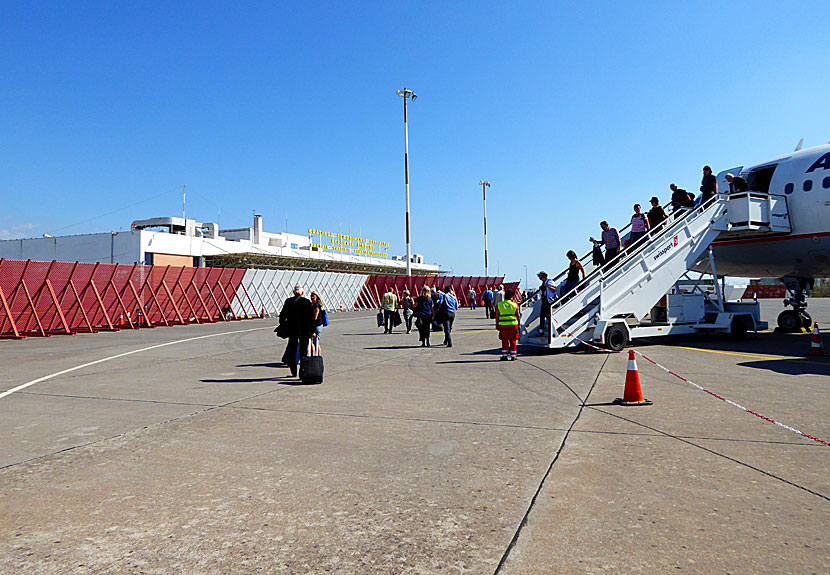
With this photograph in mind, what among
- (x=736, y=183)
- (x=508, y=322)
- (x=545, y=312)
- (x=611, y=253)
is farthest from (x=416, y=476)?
(x=736, y=183)

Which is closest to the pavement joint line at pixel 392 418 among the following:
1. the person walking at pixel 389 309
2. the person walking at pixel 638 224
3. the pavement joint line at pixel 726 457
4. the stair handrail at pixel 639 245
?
the pavement joint line at pixel 726 457

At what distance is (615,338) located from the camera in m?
14.0

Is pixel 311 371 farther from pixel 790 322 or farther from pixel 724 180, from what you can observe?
pixel 790 322

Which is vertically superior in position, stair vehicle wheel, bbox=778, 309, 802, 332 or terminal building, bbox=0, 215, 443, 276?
terminal building, bbox=0, 215, 443, 276

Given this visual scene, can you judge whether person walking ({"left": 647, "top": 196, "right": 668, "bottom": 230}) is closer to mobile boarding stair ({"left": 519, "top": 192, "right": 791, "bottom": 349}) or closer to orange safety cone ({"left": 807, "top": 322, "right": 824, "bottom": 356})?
mobile boarding stair ({"left": 519, "top": 192, "right": 791, "bottom": 349})

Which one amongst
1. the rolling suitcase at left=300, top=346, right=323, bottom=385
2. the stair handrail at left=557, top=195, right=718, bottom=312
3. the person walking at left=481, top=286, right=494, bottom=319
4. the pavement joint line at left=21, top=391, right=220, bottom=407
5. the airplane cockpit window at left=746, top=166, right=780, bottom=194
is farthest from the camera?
the person walking at left=481, top=286, right=494, bottom=319

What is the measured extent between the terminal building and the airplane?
36.3m

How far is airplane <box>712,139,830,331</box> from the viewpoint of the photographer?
15695mm

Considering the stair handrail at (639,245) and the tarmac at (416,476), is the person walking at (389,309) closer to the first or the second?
the stair handrail at (639,245)

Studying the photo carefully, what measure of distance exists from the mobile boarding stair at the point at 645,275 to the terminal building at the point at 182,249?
34.4 metres

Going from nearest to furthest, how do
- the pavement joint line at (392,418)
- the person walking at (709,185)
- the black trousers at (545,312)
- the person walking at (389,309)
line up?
the pavement joint line at (392,418) < the black trousers at (545,312) < the person walking at (709,185) < the person walking at (389,309)

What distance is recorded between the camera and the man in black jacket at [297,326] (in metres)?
10.8

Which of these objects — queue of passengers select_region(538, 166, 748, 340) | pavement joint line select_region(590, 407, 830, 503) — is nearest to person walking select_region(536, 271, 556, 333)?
queue of passengers select_region(538, 166, 748, 340)

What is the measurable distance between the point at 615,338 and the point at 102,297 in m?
20.3
